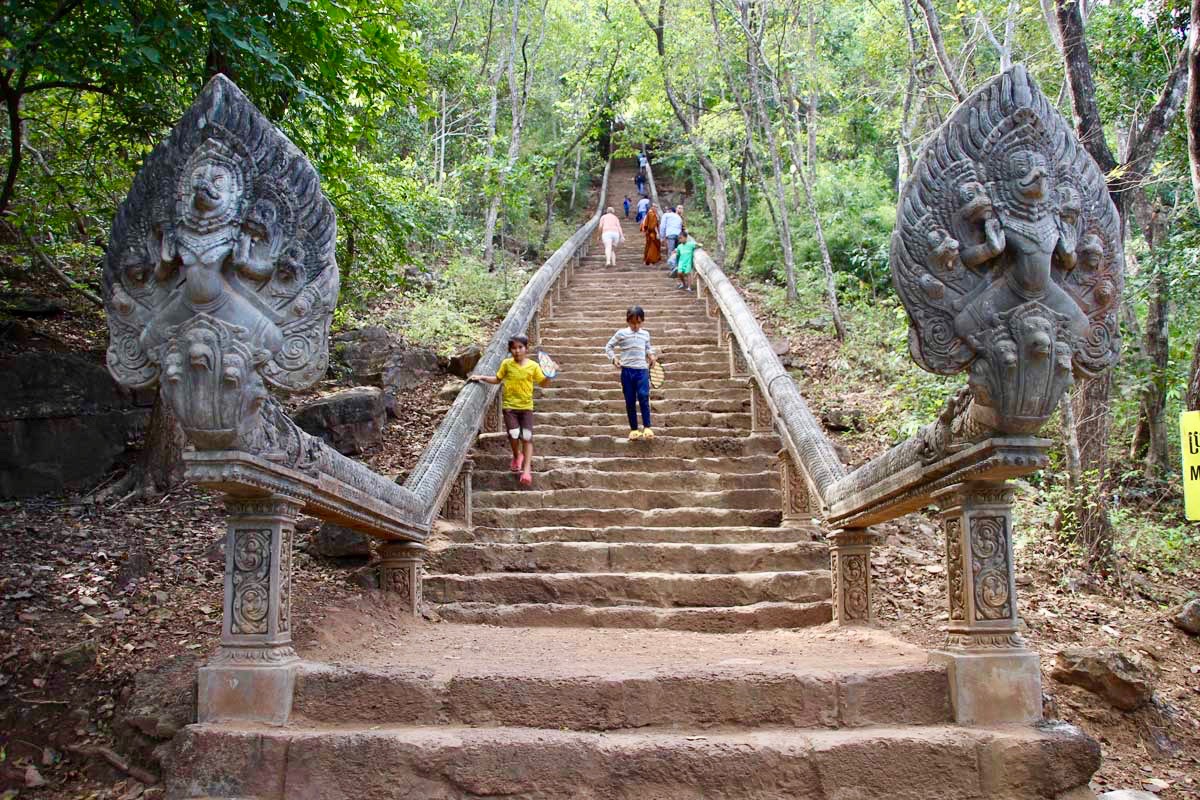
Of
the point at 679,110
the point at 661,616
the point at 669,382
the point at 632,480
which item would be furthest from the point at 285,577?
the point at 679,110

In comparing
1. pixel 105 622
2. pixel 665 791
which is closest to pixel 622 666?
pixel 665 791

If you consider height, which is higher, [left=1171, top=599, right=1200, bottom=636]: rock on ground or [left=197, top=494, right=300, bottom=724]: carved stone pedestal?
[left=197, top=494, right=300, bottom=724]: carved stone pedestal

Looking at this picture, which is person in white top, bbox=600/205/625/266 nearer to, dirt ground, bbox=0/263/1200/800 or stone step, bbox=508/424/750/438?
stone step, bbox=508/424/750/438

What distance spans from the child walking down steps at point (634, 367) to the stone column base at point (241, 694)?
4467 mm

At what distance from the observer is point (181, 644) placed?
4336mm

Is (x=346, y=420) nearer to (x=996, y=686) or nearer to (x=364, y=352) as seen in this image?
(x=364, y=352)

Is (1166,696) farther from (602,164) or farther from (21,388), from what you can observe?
(602,164)

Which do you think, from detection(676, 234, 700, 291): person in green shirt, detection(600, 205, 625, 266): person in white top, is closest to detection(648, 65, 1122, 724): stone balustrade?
detection(676, 234, 700, 291): person in green shirt

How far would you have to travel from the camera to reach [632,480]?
680cm

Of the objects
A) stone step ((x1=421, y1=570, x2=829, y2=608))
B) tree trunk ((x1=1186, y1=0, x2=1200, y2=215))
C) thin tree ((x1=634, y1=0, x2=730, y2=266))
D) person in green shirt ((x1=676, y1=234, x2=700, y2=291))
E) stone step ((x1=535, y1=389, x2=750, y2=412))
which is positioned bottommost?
stone step ((x1=421, y1=570, x2=829, y2=608))

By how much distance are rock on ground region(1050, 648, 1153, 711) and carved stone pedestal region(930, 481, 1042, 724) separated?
4.27 feet

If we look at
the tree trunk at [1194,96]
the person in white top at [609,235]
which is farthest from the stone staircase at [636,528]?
the person in white top at [609,235]

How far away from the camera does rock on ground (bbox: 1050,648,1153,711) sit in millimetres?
4250

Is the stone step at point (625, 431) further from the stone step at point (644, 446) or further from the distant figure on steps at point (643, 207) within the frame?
the distant figure on steps at point (643, 207)
